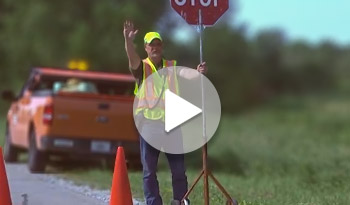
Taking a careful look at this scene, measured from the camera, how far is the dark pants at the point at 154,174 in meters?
8.52

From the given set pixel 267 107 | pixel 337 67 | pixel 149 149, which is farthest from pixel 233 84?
pixel 149 149

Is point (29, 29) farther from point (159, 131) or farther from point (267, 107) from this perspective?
point (159, 131)

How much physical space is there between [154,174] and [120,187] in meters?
0.36

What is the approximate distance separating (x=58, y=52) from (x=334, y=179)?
26.1 m

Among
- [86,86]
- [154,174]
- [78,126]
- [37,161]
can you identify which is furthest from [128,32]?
[86,86]

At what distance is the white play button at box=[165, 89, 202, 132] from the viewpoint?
8.52 m

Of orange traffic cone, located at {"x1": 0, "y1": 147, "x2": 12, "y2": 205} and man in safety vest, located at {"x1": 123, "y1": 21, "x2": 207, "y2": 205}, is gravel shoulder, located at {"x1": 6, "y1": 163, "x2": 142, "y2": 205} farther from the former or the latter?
man in safety vest, located at {"x1": 123, "y1": 21, "x2": 207, "y2": 205}

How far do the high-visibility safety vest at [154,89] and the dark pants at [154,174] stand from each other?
1.03 ft

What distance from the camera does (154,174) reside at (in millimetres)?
8531

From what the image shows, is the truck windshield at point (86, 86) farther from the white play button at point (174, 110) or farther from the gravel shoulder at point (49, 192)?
the white play button at point (174, 110)

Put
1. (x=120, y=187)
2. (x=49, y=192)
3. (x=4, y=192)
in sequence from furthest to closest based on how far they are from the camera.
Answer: (x=49, y=192) → (x=4, y=192) → (x=120, y=187)

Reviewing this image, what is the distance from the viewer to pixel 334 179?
42.7 feet

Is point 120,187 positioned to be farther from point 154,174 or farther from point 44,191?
point 44,191

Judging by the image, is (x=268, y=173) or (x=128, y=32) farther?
(x=268, y=173)
